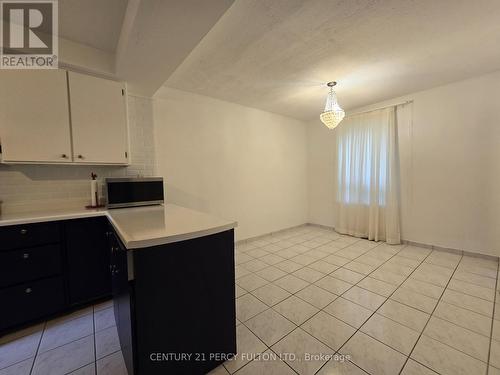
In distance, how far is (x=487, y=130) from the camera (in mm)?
2770

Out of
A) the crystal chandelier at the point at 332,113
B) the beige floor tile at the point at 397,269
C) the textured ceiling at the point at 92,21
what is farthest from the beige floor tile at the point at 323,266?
the textured ceiling at the point at 92,21

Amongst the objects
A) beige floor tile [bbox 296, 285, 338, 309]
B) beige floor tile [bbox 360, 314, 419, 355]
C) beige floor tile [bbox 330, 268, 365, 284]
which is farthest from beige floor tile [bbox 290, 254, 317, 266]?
beige floor tile [bbox 360, 314, 419, 355]

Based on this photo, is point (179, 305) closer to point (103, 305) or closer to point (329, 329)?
point (329, 329)

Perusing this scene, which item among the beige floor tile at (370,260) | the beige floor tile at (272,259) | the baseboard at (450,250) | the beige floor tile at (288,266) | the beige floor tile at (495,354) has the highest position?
the baseboard at (450,250)

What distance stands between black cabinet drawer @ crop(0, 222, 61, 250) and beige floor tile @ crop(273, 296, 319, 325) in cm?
207

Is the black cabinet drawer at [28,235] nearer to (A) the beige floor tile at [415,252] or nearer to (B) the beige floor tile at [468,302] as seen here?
(B) the beige floor tile at [468,302]

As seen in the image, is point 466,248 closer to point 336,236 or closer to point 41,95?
point 336,236

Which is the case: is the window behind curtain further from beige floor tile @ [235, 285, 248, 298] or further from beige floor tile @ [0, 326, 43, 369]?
beige floor tile @ [0, 326, 43, 369]

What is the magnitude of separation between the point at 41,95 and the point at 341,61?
10.0 ft

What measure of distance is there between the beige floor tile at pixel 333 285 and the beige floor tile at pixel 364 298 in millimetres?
61

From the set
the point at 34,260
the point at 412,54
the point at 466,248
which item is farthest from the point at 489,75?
the point at 34,260

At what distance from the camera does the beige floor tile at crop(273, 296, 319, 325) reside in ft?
5.83

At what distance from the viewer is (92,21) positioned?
173cm

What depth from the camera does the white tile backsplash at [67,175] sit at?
1.97m
